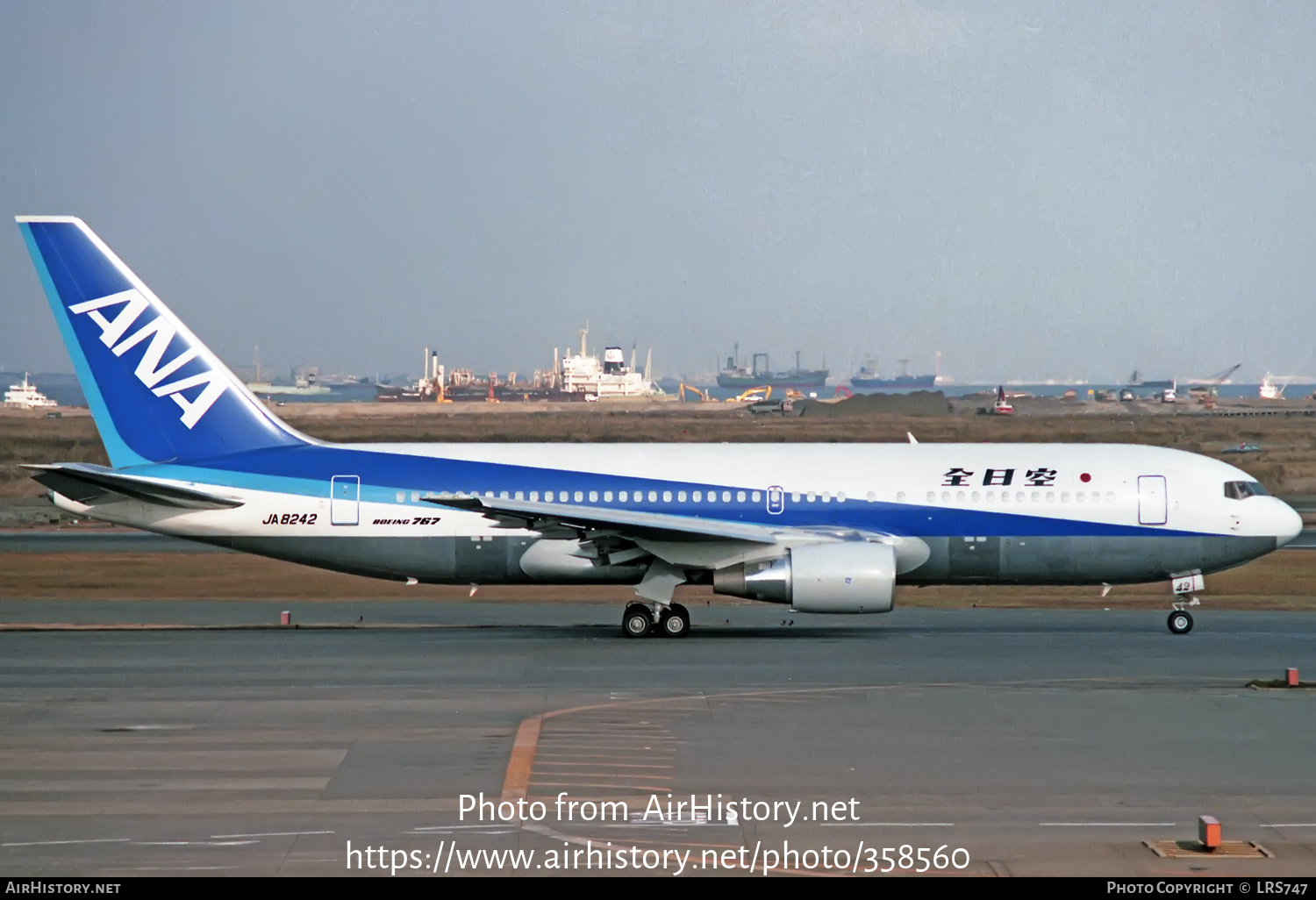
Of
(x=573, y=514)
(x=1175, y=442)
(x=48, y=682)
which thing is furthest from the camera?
(x=1175, y=442)

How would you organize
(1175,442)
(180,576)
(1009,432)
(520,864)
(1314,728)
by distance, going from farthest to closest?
(1009,432) < (1175,442) < (180,576) < (1314,728) < (520,864)

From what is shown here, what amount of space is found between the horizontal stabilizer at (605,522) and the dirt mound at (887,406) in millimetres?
119601

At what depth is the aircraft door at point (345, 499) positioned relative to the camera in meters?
31.3

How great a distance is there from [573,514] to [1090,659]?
9.89m

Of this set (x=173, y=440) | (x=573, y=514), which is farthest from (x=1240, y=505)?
(x=173, y=440)

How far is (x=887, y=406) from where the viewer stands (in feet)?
515

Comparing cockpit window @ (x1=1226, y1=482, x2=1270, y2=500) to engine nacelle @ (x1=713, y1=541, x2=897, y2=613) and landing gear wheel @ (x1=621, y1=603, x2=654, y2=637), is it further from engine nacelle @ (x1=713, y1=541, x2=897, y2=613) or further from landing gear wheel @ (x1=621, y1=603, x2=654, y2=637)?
landing gear wheel @ (x1=621, y1=603, x2=654, y2=637)

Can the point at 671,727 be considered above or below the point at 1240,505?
below

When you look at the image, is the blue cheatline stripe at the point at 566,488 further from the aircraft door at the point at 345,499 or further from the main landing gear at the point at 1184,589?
the main landing gear at the point at 1184,589

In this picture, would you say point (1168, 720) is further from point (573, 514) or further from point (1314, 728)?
point (573, 514)

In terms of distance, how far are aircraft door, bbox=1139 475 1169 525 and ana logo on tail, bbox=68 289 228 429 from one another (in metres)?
19.3

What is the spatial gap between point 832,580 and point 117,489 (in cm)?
1427

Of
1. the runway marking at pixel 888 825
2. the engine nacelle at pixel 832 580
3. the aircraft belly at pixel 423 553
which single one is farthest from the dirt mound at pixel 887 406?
the runway marking at pixel 888 825

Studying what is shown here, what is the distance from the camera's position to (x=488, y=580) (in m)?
31.7
